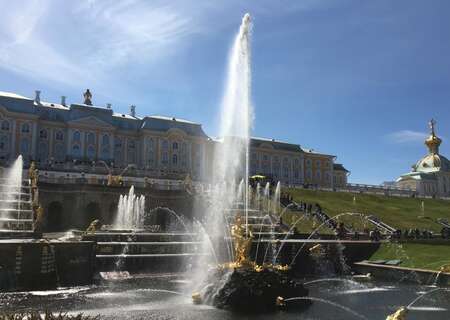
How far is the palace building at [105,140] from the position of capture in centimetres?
7169

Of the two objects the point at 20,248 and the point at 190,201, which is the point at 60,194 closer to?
the point at 190,201

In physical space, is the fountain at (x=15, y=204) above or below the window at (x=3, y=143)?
below

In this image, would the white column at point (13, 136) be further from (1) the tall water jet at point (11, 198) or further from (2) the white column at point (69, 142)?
(1) the tall water jet at point (11, 198)

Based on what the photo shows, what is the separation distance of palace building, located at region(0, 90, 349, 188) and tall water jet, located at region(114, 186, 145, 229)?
→ 856 inches

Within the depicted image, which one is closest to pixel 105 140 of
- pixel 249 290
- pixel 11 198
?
pixel 11 198

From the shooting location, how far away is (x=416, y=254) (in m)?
30.7

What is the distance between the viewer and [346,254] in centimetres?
3186

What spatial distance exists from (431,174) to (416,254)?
252ft

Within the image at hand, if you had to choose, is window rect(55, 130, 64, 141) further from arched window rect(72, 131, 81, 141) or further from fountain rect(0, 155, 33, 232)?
fountain rect(0, 155, 33, 232)

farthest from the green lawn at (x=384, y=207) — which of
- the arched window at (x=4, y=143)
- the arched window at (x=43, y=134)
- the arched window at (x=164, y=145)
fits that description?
the arched window at (x=4, y=143)

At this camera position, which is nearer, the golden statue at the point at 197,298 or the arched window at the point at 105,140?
the golden statue at the point at 197,298

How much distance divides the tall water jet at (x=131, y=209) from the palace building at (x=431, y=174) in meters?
69.3

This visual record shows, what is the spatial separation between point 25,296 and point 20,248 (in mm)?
2885

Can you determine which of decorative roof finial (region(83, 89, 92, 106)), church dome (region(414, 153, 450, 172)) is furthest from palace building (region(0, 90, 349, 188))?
church dome (region(414, 153, 450, 172))
